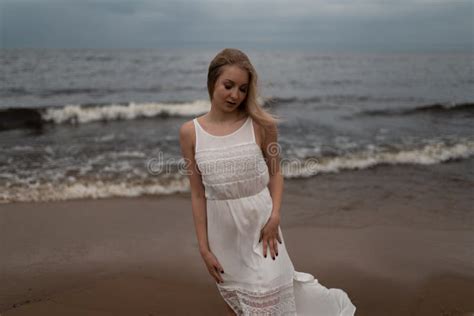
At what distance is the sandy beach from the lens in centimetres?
397

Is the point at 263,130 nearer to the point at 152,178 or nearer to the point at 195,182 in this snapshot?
the point at 195,182

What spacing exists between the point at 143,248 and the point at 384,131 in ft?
30.8

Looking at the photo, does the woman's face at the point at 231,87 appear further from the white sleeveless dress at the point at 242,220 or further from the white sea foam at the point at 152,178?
the white sea foam at the point at 152,178

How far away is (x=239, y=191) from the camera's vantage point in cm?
251

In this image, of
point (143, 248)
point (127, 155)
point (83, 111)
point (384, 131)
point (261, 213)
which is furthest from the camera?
point (83, 111)

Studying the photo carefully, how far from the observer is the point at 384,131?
1259 cm

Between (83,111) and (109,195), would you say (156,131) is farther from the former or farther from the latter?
(109,195)

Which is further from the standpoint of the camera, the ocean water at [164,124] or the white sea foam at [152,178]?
the ocean water at [164,124]

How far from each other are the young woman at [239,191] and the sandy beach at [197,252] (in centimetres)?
148

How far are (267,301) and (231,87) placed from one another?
3.89ft

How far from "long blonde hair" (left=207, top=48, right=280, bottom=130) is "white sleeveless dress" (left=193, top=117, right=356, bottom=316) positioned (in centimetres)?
8

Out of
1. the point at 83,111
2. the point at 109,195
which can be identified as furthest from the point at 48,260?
the point at 83,111

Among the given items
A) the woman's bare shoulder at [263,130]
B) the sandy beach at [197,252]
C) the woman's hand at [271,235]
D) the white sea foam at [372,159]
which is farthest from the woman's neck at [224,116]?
the white sea foam at [372,159]

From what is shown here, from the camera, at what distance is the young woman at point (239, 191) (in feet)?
7.93
